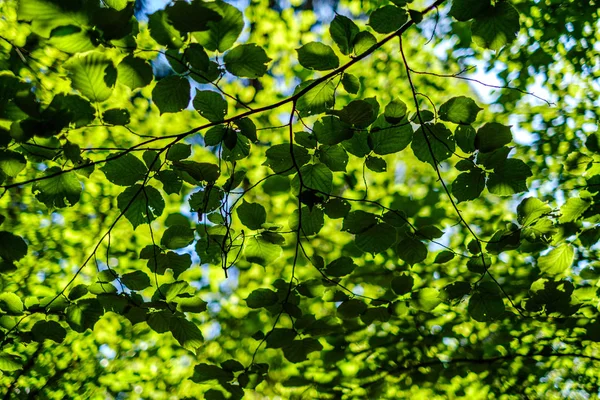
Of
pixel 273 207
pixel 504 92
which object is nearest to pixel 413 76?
pixel 504 92

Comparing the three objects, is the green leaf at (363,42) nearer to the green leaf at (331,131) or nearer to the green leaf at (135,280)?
the green leaf at (331,131)

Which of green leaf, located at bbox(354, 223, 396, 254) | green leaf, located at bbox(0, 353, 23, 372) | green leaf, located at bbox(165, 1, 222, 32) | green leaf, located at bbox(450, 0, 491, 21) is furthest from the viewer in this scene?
green leaf, located at bbox(0, 353, 23, 372)

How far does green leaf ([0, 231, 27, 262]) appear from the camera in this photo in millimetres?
1131

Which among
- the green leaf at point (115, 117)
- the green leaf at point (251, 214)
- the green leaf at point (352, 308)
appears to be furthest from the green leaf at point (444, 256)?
the green leaf at point (115, 117)

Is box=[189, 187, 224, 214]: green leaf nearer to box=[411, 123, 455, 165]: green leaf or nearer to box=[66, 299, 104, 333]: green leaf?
box=[66, 299, 104, 333]: green leaf

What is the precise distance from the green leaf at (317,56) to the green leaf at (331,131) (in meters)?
0.18

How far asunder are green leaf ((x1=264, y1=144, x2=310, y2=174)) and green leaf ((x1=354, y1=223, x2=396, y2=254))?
0.36 meters

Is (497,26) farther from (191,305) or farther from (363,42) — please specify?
(191,305)

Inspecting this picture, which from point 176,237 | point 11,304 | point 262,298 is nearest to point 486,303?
point 262,298

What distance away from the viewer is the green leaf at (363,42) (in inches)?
48.0

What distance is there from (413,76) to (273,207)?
2280mm

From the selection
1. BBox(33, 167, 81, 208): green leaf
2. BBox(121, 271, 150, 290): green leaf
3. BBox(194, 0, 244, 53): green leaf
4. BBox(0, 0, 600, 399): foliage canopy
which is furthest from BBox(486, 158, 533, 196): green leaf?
BBox(33, 167, 81, 208): green leaf

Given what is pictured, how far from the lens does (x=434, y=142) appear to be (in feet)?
4.42

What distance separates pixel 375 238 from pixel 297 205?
2796 millimetres
